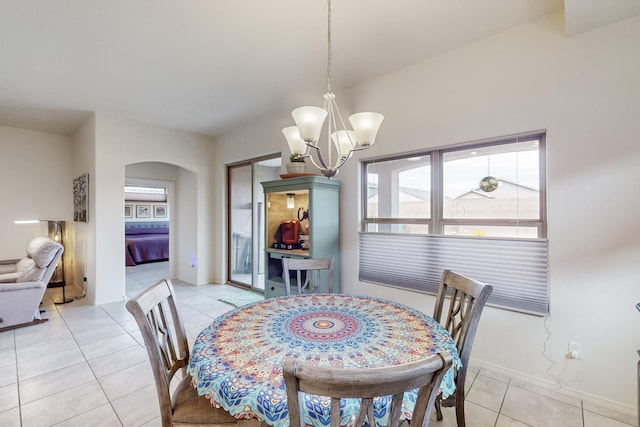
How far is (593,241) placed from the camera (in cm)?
203

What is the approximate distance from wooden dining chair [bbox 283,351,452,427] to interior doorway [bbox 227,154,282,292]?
13.1ft

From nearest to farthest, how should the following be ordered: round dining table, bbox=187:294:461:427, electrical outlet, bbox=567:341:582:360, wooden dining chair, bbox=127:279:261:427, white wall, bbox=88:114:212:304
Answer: round dining table, bbox=187:294:461:427
wooden dining chair, bbox=127:279:261:427
electrical outlet, bbox=567:341:582:360
white wall, bbox=88:114:212:304

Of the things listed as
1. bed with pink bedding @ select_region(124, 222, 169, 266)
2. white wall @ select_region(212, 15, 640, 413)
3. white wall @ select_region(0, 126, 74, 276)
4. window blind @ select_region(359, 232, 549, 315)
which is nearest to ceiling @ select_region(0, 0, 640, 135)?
white wall @ select_region(212, 15, 640, 413)

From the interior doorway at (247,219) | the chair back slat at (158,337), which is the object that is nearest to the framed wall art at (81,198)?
the interior doorway at (247,219)

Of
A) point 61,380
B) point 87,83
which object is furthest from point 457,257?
point 87,83

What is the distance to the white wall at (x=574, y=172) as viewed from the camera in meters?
1.93

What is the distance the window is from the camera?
2.29m

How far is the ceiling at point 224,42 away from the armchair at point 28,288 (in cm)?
198

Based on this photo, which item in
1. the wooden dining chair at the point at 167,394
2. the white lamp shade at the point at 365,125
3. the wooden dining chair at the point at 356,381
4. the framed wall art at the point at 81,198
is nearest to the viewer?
the wooden dining chair at the point at 356,381

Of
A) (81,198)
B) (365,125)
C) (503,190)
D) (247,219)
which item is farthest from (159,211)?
(503,190)

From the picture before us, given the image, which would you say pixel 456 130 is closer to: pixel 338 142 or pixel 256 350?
pixel 338 142

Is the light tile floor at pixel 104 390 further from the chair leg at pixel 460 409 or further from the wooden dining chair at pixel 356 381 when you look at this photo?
the wooden dining chair at pixel 356 381

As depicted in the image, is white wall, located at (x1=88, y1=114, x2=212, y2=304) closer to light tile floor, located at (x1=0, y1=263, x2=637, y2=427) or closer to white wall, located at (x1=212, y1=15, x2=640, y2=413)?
light tile floor, located at (x1=0, y1=263, x2=637, y2=427)

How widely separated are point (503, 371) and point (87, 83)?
5083 mm
